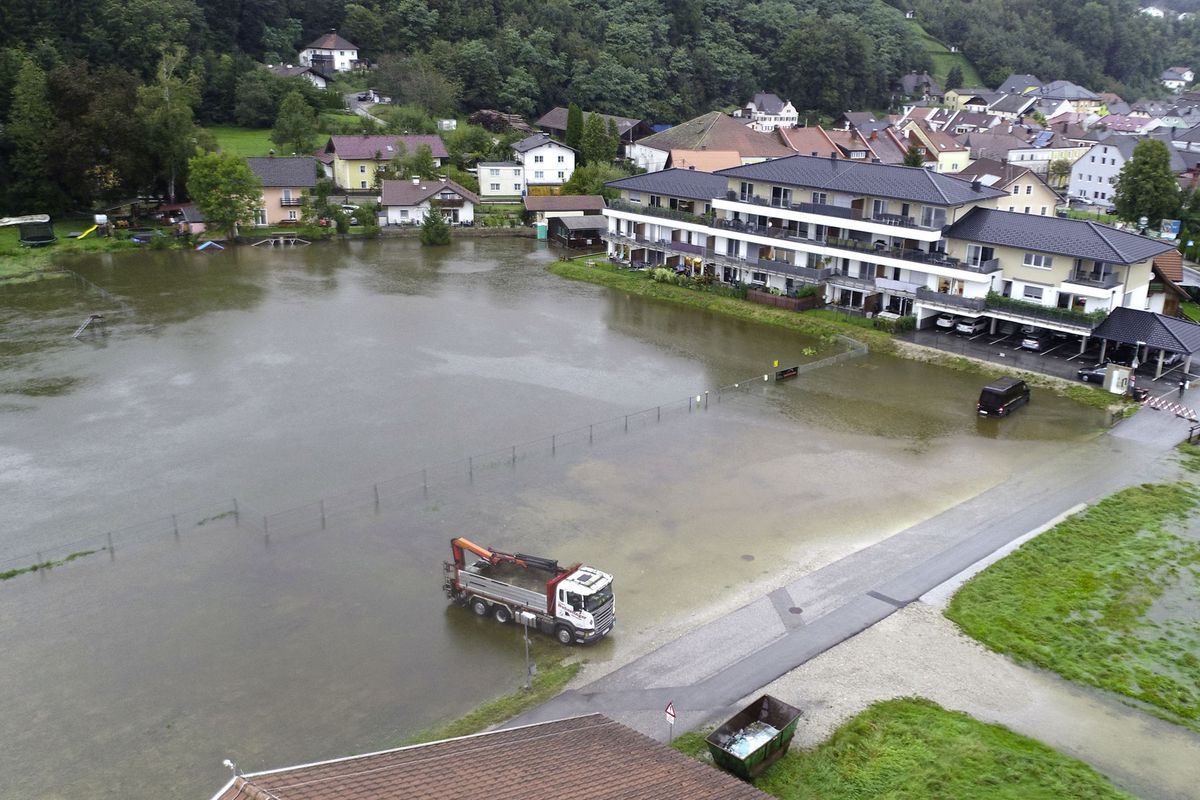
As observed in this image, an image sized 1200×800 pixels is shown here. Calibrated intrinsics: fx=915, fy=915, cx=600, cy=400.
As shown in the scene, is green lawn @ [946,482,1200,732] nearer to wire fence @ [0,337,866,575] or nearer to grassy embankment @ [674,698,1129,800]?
grassy embankment @ [674,698,1129,800]

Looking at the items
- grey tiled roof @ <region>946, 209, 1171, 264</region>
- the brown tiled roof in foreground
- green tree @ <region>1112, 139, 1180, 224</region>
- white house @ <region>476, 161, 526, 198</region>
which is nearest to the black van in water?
grey tiled roof @ <region>946, 209, 1171, 264</region>

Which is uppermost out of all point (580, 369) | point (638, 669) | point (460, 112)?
point (460, 112)

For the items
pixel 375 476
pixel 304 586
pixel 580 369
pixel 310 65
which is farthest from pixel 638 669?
pixel 310 65

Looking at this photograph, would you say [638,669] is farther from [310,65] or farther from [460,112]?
[310,65]

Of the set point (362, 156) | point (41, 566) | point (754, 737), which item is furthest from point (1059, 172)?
point (41, 566)

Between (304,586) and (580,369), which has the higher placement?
(580,369)

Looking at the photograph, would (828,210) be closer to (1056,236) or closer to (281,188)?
(1056,236)
